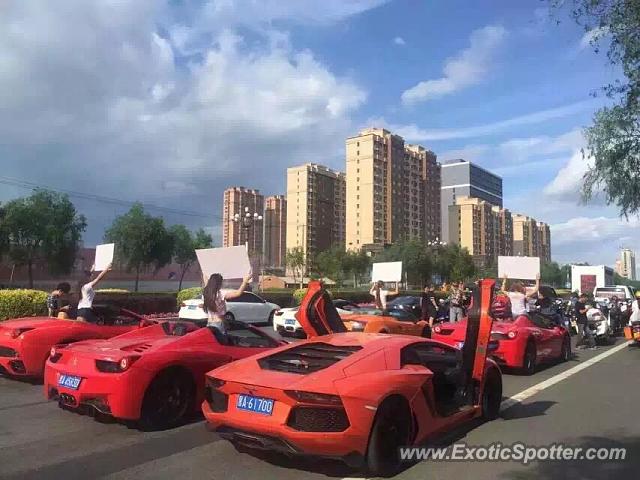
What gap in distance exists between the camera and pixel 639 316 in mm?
15820

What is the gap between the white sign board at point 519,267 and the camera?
632 inches

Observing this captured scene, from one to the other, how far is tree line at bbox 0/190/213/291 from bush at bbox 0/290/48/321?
26.6 meters

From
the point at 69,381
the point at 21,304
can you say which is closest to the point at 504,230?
the point at 21,304

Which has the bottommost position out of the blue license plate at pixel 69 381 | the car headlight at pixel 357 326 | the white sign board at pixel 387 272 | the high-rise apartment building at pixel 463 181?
the car headlight at pixel 357 326

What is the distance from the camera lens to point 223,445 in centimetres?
568

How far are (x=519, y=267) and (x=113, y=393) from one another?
1326 centimetres

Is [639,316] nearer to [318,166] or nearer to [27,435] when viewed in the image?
[27,435]

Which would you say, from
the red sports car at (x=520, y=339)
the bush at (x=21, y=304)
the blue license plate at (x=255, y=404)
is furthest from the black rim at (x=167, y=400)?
the bush at (x=21, y=304)

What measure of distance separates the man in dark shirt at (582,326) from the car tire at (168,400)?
12767 mm

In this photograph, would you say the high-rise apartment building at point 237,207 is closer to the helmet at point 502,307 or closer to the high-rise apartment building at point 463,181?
the helmet at point 502,307

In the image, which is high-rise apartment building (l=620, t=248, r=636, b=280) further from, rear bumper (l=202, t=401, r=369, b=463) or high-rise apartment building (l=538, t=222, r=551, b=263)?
rear bumper (l=202, t=401, r=369, b=463)

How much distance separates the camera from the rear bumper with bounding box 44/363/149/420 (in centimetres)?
573

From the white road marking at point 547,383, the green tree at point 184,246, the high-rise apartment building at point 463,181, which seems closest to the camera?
the white road marking at point 547,383

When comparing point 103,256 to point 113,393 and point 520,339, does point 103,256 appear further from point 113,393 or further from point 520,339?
point 520,339
